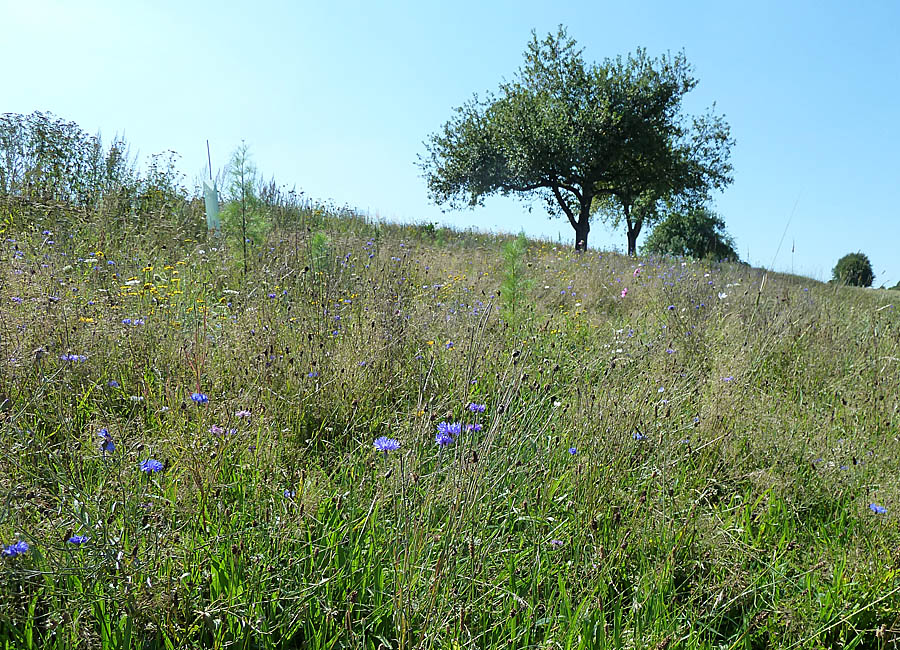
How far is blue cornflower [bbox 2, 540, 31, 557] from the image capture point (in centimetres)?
127

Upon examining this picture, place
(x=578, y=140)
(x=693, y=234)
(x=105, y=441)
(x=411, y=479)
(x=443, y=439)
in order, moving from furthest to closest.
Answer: (x=693, y=234) → (x=578, y=140) → (x=443, y=439) → (x=105, y=441) → (x=411, y=479)

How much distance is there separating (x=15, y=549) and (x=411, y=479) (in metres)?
0.99

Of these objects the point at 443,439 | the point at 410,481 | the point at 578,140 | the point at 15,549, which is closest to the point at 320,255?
the point at 443,439

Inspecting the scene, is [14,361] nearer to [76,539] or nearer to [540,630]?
[76,539]

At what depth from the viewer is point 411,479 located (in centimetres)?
148

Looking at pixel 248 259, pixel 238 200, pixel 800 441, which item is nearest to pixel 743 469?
pixel 800 441

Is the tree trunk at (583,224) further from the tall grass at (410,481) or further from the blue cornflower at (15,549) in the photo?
the blue cornflower at (15,549)

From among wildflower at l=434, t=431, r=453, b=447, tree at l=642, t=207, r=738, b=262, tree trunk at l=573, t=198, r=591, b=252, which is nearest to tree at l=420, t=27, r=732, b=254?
tree trunk at l=573, t=198, r=591, b=252

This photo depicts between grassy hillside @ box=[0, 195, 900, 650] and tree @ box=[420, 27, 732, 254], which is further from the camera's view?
tree @ box=[420, 27, 732, 254]

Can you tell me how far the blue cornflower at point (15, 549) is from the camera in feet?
4.16

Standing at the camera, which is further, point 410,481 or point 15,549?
point 410,481

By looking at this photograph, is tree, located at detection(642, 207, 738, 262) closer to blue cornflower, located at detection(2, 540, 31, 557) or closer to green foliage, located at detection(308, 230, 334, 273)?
green foliage, located at detection(308, 230, 334, 273)

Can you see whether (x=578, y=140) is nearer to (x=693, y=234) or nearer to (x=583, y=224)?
(x=583, y=224)

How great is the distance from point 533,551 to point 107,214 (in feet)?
19.0
